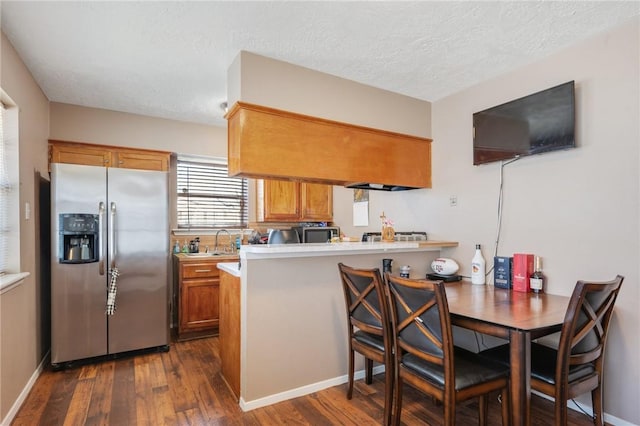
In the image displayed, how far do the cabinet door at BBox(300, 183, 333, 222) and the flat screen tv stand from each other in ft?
8.13

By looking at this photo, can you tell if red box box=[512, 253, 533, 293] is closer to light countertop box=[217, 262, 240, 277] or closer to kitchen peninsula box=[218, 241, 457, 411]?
kitchen peninsula box=[218, 241, 457, 411]

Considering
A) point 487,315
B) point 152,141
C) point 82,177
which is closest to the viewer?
point 487,315

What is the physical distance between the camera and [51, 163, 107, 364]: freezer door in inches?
116

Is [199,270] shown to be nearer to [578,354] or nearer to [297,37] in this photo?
[297,37]

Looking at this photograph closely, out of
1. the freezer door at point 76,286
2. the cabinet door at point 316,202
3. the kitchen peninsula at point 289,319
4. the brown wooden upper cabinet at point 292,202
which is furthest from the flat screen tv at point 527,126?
the freezer door at point 76,286

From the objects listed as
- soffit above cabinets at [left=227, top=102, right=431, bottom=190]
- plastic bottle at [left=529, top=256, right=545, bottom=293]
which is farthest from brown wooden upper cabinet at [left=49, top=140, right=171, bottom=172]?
plastic bottle at [left=529, top=256, right=545, bottom=293]

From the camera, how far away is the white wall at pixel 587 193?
2068 millimetres

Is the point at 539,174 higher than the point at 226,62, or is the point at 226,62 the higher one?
the point at 226,62

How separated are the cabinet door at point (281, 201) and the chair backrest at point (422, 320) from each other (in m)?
2.95

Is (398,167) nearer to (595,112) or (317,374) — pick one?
(595,112)

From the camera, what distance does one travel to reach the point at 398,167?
10.6ft

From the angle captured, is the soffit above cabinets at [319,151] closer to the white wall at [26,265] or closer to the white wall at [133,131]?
the white wall at [26,265]

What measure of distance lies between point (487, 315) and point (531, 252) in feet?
3.51

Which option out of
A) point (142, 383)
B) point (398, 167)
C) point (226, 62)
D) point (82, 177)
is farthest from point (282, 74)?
point (142, 383)
